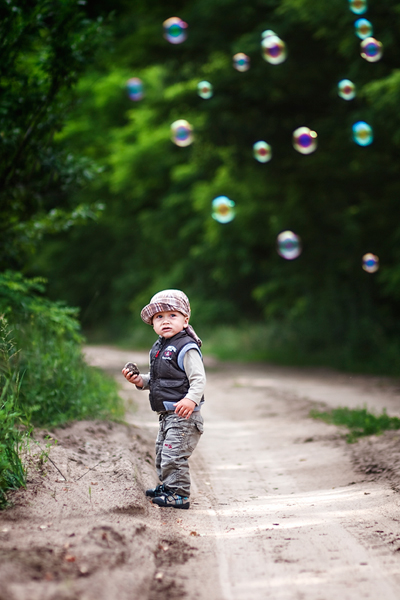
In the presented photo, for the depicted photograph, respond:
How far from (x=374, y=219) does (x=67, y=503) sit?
1387 cm

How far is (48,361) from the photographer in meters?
7.17

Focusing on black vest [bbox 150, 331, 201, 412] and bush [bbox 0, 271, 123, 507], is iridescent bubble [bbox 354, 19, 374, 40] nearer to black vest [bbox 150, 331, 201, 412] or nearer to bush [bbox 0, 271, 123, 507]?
bush [bbox 0, 271, 123, 507]

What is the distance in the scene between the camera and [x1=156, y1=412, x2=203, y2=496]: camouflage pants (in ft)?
15.9

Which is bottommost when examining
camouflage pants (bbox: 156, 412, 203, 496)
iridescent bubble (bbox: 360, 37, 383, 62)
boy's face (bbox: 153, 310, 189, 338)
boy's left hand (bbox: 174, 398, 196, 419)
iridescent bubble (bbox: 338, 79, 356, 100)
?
camouflage pants (bbox: 156, 412, 203, 496)

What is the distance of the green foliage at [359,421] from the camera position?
728 cm

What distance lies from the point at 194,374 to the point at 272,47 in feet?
32.3

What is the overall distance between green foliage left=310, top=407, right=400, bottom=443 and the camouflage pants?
270 centimetres

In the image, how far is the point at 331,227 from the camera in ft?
59.7

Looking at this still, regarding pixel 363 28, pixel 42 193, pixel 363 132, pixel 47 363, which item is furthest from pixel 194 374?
pixel 363 132

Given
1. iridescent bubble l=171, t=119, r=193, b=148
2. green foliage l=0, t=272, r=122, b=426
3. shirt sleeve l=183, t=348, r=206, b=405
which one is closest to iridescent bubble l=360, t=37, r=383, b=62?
iridescent bubble l=171, t=119, r=193, b=148

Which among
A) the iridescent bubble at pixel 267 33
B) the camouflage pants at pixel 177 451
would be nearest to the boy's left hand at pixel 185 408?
the camouflage pants at pixel 177 451

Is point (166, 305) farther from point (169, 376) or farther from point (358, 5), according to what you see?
point (358, 5)

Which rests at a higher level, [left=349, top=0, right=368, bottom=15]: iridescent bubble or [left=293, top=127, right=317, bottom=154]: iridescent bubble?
[left=349, top=0, right=368, bottom=15]: iridescent bubble

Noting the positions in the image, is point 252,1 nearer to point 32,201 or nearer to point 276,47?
point 276,47
